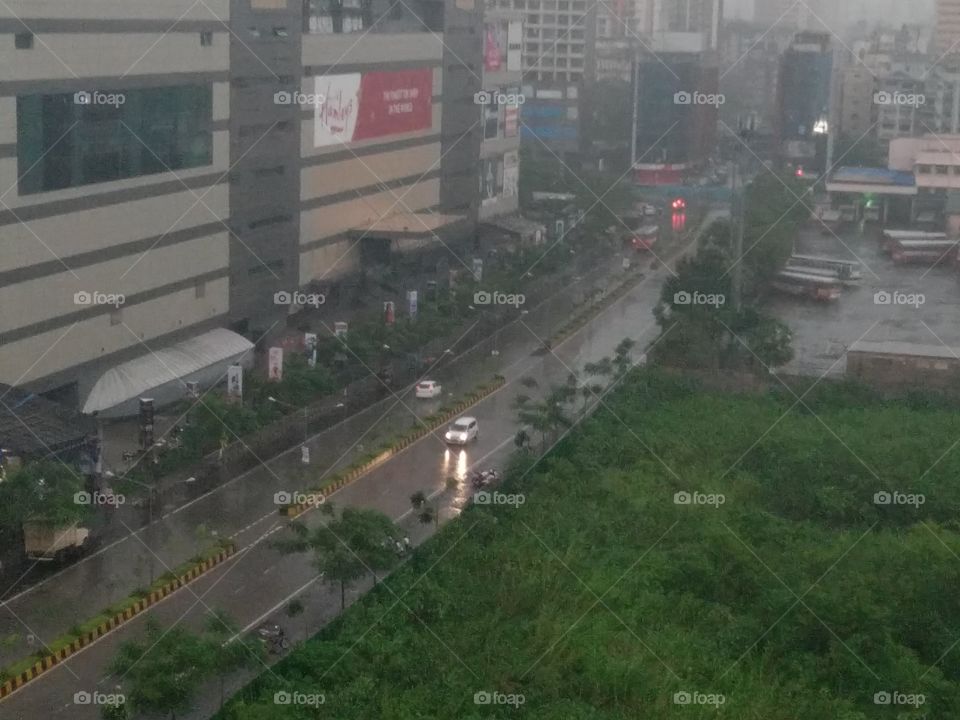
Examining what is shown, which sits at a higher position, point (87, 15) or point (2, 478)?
point (87, 15)

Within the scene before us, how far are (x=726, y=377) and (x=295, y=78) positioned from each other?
3537mm

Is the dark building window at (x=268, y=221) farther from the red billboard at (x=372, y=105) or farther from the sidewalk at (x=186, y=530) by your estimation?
the sidewalk at (x=186, y=530)

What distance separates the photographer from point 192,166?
8961 mm

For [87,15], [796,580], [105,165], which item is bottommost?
[796,580]

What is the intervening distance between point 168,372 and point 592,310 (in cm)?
416

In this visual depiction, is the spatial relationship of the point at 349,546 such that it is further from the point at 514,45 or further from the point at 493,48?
the point at 514,45

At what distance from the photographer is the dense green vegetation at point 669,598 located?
460 cm

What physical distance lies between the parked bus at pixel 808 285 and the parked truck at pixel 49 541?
8044 millimetres

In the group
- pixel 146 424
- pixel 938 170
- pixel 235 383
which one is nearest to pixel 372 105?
pixel 235 383

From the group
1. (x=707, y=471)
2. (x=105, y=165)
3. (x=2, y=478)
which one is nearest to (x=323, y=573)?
(x=2, y=478)

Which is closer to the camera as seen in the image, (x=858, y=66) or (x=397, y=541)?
(x=397, y=541)

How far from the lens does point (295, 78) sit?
1023 centimetres

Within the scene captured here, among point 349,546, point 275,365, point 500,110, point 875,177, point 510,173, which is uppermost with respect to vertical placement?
point 500,110

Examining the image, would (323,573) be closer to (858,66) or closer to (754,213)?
(754,213)
